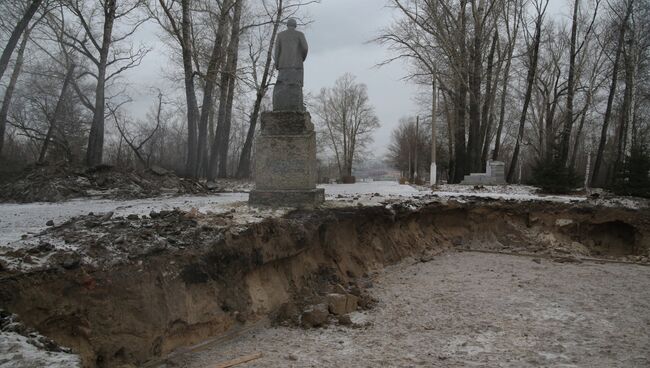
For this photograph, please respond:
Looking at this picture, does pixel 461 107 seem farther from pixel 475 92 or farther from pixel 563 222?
pixel 563 222

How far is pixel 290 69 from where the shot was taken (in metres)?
8.70

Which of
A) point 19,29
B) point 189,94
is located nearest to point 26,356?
point 19,29

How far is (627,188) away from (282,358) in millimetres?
11173

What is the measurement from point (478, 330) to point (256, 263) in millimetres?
2906

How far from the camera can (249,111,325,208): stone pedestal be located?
8.21m

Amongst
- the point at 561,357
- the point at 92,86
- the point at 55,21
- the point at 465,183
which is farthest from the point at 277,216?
the point at 92,86

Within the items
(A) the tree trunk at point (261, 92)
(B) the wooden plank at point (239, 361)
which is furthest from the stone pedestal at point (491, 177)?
(B) the wooden plank at point (239, 361)

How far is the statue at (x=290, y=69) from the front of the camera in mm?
8523

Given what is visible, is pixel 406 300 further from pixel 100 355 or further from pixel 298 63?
pixel 298 63

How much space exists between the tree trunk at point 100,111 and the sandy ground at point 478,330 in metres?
10.4

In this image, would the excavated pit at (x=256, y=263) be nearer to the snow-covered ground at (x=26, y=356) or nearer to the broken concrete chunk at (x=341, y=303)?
the broken concrete chunk at (x=341, y=303)

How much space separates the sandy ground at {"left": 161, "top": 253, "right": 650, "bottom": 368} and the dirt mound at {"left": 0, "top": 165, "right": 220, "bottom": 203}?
19.4 ft

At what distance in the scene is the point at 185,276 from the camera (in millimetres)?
5168

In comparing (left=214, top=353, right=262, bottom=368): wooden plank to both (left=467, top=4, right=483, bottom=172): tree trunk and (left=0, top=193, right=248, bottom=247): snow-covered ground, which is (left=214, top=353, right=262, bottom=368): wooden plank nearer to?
(left=0, top=193, right=248, bottom=247): snow-covered ground
